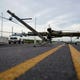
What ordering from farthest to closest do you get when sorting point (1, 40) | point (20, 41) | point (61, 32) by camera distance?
point (61, 32)
point (20, 41)
point (1, 40)

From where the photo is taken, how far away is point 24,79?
410cm

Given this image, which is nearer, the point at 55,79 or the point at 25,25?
the point at 55,79

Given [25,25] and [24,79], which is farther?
[25,25]

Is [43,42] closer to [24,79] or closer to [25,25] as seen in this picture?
[25,25]

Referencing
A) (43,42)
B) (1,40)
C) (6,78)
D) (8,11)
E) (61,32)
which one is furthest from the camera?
(61,32)

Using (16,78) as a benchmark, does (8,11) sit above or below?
above

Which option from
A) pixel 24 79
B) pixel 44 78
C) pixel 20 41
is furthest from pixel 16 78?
pixel 20 41

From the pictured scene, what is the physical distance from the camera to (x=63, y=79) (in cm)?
427

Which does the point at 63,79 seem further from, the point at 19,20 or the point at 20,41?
the point at 20,41

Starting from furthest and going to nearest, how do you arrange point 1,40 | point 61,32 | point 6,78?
point 61,32 → point 1,40 → point 6,78

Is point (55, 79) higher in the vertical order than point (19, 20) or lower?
lower

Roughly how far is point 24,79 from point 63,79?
2.19 feet

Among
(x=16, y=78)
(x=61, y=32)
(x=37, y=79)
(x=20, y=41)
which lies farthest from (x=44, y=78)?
(x=61, y=32)

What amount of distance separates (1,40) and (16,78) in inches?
2057
